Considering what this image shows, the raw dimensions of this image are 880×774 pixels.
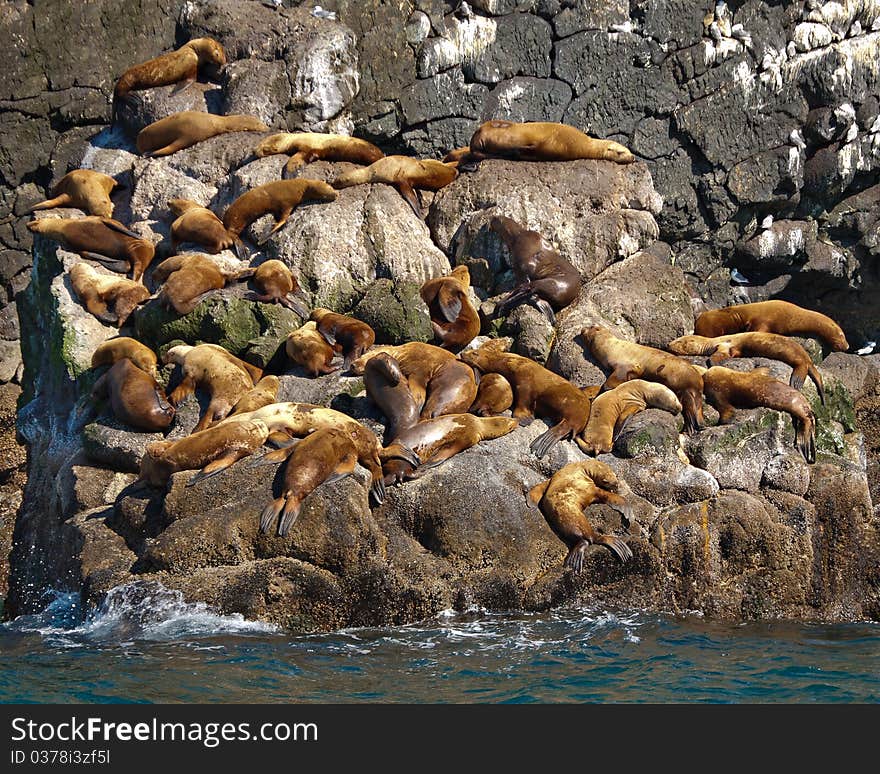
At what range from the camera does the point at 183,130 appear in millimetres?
12531

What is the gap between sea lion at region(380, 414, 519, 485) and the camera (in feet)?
27.1

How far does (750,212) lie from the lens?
15703 mm

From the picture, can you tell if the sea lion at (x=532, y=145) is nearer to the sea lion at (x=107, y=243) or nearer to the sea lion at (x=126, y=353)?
the sea lion at (x=107, y=243)

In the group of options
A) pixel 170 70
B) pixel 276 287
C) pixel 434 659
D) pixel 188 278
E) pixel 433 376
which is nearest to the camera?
pixel 434 659

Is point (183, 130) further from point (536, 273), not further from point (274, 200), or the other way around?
point (536, 273)

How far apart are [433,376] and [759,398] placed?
2502 mm

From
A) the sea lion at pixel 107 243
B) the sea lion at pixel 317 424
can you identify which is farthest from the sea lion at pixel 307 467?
the sea lion at pixel 107 243

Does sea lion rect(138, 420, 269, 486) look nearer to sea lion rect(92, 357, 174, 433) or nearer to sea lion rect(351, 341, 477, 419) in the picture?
sea lion rect(92, 357, 174, 433)

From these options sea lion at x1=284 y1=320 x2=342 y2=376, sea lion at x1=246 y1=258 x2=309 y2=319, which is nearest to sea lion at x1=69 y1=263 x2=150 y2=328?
sea lion at x1=246 y1=258 x2=309 y2=319

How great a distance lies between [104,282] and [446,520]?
447cm

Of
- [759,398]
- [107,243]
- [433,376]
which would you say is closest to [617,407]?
[759,398]

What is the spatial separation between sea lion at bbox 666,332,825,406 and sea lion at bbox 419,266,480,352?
70.0 inches

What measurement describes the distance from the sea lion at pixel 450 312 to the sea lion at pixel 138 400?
2444mm
